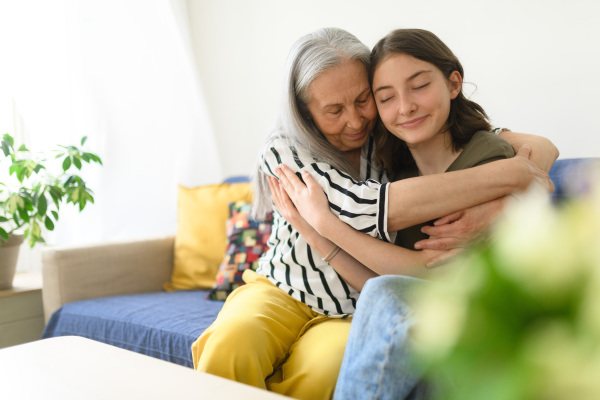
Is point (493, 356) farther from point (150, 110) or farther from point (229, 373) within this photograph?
point (150, 110)

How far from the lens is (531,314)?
0.27m

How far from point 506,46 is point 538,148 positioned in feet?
2.66

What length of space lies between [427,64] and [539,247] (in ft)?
4.13

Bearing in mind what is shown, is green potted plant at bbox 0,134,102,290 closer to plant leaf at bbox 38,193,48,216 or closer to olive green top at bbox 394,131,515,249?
plant leaf at bbox 38,193,48,216

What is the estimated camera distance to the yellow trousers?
1229 mm

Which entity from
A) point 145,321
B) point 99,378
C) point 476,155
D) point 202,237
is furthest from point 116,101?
point 99,378

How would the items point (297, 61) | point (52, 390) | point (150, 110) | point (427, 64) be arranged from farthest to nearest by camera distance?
point (150, 110)
point (297, 61)
point (427, 64)
point (52, 390)

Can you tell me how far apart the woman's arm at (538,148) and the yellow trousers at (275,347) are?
2.04 ft

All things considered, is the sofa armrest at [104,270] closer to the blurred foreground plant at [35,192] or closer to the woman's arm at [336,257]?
the blurred foreground plant at [35,192]

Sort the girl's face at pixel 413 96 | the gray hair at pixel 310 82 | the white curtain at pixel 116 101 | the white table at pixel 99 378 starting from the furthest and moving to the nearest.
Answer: the white curtain at pixel 116 101 → the gray hair at pixel 310 82 → the girl's face at pixel 413 96 → the white table at pixel 99 378

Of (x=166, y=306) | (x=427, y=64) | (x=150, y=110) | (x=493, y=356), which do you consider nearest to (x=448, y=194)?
(x=427, y=64)

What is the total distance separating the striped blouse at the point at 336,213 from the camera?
1.35 metres

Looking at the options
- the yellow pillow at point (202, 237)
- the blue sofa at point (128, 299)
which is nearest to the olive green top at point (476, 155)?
the blue sofa at point (128, 299)

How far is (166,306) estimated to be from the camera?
214 cm
